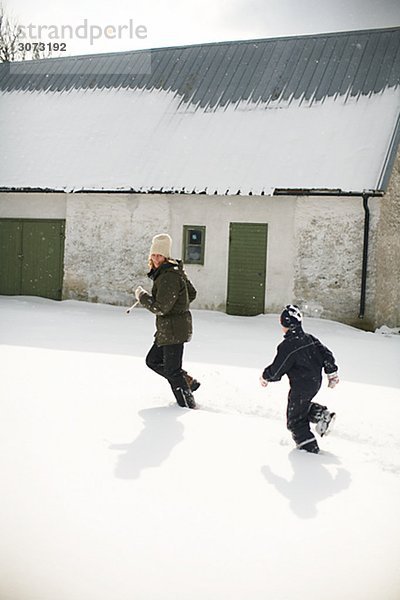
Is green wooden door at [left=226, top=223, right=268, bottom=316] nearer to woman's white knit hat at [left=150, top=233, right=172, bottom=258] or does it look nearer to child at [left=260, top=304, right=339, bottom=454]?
woman's white knit hat at [left=150, top=233, right=172, bottom=258]

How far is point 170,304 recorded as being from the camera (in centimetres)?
530

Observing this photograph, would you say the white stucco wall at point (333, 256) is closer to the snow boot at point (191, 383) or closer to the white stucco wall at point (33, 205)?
the white stucco wall at point (33, 205)

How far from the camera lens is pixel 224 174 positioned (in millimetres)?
12758

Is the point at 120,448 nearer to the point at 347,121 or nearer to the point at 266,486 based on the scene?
the point at 266,486

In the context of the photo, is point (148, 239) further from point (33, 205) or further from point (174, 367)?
point (174, 367)

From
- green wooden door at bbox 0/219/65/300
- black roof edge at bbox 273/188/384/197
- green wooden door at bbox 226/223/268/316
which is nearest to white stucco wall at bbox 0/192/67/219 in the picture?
green wooden door at bbox 0/219/65/300

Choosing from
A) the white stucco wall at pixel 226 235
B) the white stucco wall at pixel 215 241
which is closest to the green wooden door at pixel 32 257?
the white stucco wall at pixel 215 241

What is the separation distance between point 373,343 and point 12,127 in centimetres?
1147

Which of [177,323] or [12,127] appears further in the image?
[12,127]

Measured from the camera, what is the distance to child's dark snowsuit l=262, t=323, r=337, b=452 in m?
4.44

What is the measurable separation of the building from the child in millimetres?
7502

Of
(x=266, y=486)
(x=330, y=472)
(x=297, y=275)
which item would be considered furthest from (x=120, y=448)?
(x=297, y=275)

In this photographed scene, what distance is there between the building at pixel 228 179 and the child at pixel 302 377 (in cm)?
750

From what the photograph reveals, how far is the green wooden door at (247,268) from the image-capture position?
12.7 metres
